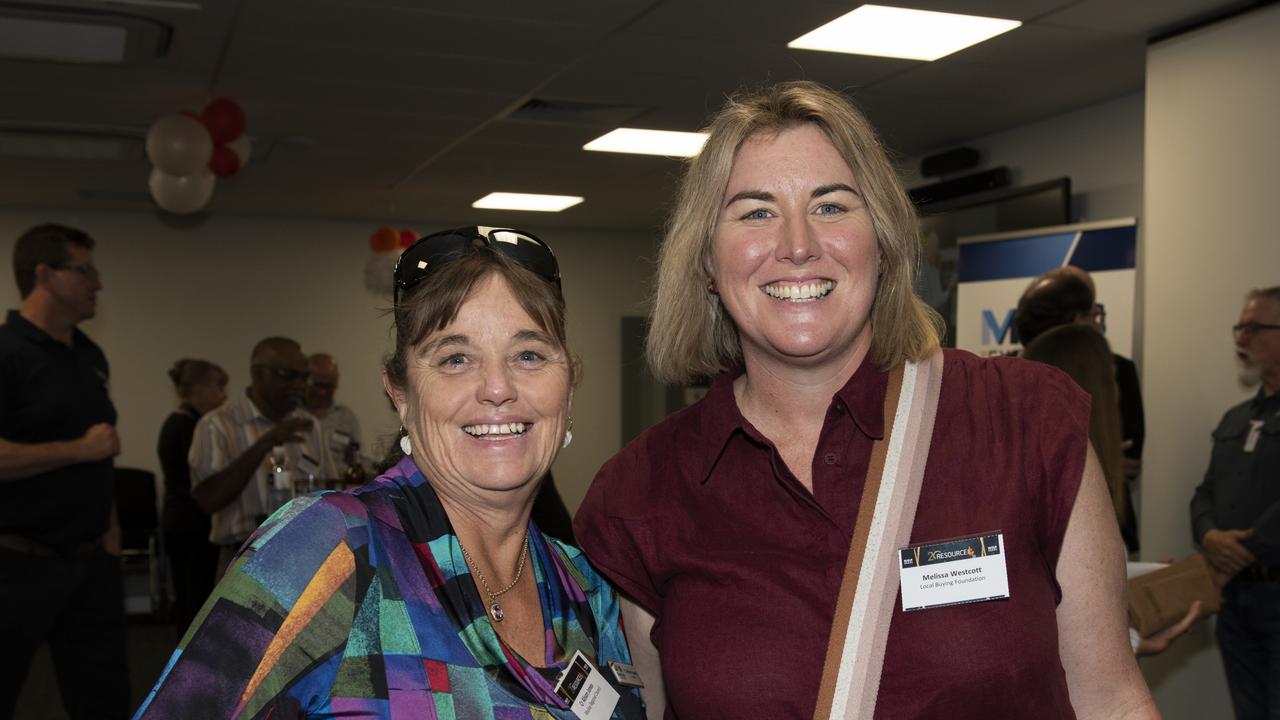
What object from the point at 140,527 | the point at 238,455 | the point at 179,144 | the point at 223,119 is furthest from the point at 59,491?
the point at 140,527

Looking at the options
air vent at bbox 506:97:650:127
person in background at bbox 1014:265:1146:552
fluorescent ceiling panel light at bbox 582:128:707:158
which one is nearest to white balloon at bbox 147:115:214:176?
air vent at bbox 506:97:650:127

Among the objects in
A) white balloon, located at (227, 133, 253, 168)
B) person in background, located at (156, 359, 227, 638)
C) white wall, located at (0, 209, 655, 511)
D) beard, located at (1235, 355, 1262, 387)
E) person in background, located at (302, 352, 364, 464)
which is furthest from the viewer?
white wall, located at (0, 209, 655, 511)

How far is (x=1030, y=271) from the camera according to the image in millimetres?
6469

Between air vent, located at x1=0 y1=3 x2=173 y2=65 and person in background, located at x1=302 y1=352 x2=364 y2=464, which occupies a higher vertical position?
air vent, located at x1=0 y1=3 x2=173 y2=65

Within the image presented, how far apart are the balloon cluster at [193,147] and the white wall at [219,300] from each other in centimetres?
393

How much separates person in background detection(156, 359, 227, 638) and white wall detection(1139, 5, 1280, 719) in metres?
4.48

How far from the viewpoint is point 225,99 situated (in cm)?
624

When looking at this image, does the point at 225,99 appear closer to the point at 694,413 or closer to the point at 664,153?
the point at 664,153

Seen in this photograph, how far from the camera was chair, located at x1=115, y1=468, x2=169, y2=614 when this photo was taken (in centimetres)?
886

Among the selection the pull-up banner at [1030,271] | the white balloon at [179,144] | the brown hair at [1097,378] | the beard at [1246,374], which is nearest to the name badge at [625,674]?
the brown hair at [1097,378]

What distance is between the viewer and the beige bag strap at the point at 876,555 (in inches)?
53.3

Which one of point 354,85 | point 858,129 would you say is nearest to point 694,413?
point 858,129

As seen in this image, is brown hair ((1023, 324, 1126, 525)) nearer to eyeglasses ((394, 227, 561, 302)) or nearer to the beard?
the beard

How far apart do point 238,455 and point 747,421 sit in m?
3.83
